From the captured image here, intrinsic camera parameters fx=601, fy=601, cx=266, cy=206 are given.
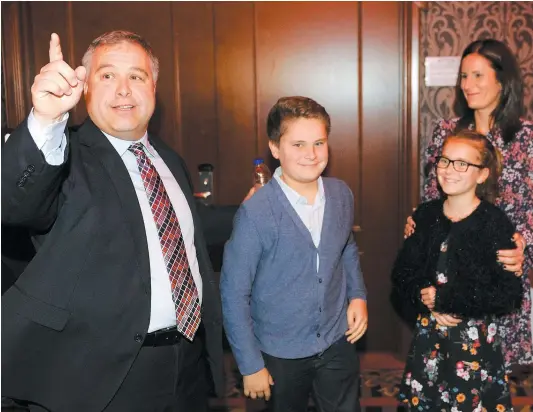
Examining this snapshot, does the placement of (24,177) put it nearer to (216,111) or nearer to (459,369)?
(459,369)

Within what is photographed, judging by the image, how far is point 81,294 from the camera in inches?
56.2

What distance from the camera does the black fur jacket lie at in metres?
1.92

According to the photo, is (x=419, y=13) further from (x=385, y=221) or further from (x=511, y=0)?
(x=385, y=221)

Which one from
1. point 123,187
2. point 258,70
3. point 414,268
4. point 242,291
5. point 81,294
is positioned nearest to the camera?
point 81,294

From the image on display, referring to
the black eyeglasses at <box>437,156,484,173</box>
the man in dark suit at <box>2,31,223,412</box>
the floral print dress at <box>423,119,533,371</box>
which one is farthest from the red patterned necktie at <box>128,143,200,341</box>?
the floral print dress at <box>423,119,533,371</box>

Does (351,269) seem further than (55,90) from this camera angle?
Yes

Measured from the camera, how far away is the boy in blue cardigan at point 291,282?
1753mm

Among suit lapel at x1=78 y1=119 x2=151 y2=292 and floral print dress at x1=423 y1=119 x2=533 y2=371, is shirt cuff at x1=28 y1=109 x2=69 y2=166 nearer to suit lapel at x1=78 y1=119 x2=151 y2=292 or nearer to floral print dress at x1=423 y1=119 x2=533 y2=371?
suit lapel at x1=78 y1=119 x2=151 y2=292

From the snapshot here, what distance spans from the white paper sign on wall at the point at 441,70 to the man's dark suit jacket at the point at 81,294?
1774 mm

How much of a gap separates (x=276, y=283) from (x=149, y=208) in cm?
44

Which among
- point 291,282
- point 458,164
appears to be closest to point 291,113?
point 291,282

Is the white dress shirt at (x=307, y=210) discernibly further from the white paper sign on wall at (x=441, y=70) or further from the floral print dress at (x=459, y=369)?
the white paper sign on wall at (x=441, y=70)

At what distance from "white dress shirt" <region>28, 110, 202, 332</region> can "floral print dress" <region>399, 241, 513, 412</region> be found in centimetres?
82

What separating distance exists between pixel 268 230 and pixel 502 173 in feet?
3.28
